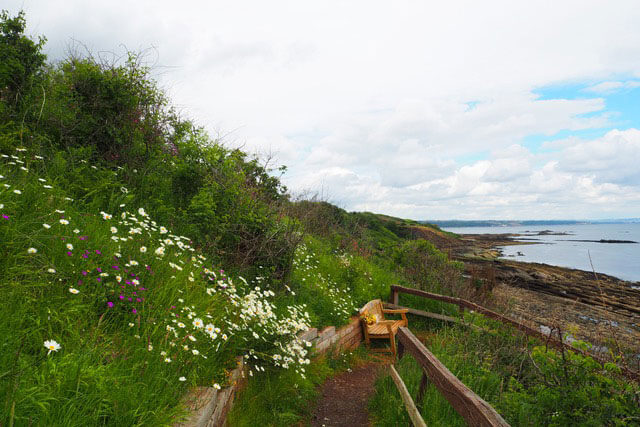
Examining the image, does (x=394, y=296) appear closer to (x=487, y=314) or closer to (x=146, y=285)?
(x=487, y=314)

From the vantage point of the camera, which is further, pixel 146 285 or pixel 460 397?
pixel 146 285

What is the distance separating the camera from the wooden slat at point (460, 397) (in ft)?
7.29

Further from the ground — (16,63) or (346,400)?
(16,63)

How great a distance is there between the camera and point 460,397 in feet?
8.54

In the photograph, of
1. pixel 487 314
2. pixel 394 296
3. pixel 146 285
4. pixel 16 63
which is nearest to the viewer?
pixel 146 285

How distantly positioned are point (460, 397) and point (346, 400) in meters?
3.16

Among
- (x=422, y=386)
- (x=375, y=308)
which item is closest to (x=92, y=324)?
(x=422, y=386)

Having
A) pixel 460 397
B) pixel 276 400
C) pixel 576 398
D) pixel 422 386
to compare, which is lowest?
pixel 276 400

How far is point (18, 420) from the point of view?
1.65 metres

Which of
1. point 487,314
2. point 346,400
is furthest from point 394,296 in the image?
point 346,400

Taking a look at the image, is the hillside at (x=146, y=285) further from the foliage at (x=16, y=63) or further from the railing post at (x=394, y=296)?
the railing post at (x=394, y=296)

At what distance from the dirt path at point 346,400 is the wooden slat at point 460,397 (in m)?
1.65

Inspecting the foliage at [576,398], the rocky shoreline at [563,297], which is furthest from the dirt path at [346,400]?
the rocky shoreline at [563,297]

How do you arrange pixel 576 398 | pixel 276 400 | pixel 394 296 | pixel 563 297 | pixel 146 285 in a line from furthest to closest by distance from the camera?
1. pixel 563 297
2. pixel 394 296
3. pixel 276 400
4. pixel 146 285
5. pixel 576 398
